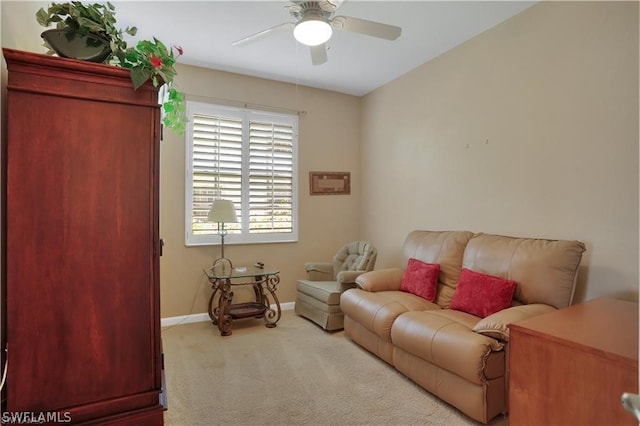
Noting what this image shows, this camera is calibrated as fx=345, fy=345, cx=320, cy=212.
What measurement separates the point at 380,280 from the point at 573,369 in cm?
195

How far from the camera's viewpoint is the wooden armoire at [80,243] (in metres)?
1.34

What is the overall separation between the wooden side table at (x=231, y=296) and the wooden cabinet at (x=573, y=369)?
2.60 meters

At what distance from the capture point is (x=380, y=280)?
3268 millimetres

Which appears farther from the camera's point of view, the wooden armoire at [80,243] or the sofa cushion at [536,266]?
the sofa cushion at [536,266]

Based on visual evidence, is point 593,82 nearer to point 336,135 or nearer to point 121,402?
point 336,135

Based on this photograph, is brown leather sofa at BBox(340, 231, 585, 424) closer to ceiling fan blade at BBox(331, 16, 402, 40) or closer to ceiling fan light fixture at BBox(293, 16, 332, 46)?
ceiling fan blade at BBox(331, 16, 402, 40)

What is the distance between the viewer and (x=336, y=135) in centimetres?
479

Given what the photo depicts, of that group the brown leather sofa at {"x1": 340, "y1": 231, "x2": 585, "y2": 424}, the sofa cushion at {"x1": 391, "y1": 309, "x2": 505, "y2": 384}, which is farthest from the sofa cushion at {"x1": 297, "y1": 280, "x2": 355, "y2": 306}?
the sofa cushion at {"x1": 391, "y1": 309, "x2": 505, "y2": 384}

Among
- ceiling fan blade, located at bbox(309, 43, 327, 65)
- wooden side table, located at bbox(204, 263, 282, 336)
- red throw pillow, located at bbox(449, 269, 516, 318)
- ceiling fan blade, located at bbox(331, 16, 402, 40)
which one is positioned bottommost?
wooden side table, located at bbox(204, 263, 282, 336)

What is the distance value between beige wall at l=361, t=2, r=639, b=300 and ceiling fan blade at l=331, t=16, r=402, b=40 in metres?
1.30

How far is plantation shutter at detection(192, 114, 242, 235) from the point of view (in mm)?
3938

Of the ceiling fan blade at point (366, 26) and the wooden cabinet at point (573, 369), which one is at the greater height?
the ceiling fan blade at point (366, 26)

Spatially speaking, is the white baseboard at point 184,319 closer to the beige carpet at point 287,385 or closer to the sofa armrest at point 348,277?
the beige carpet at point 287,385

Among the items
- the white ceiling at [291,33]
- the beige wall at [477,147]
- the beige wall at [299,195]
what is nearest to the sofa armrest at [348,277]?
the beige wall at [477,147]
